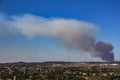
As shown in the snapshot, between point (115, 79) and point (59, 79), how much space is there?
19.4m

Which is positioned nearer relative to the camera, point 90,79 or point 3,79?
point 3,79

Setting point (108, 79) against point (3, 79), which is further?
point (108, 79)

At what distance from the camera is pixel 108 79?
93875 mm

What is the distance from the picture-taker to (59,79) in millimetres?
90625

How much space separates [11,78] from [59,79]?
53.6 feet

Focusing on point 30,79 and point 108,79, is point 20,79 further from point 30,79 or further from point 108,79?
point 108,79

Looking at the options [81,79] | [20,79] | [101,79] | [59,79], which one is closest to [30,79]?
[20,79]

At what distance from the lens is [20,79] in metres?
87.0

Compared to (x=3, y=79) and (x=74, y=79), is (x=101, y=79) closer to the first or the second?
(x=74, y=79)

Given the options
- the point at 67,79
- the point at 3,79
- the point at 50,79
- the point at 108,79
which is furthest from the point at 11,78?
the point at 108,79

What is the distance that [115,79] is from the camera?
304ft

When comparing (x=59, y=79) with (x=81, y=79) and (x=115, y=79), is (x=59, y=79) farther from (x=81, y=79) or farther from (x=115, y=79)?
(x=115, y=79)

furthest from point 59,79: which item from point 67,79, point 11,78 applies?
point 11,78

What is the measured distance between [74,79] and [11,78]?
21.4 m
